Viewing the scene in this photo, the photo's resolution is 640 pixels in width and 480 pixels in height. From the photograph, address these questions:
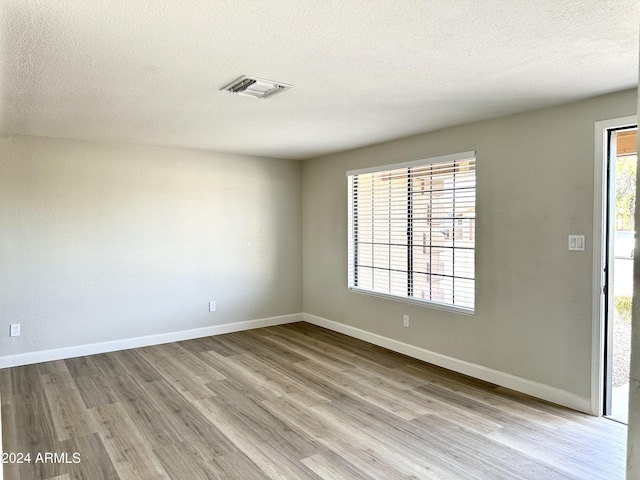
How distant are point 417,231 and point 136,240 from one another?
3134 mm

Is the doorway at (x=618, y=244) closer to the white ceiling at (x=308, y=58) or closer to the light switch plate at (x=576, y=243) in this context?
the light switch plate at (x=576, y=243)

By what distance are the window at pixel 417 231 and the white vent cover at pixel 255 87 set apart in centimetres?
196


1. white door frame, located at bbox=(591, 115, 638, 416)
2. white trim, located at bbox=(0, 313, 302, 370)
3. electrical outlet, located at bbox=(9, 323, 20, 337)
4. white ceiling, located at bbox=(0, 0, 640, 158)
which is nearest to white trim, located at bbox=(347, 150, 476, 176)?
white ceiling, located at bbox=(0, 0, 640, 158)

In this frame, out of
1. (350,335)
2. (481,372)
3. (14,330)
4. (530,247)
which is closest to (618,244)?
(530,247)

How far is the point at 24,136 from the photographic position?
168 inches

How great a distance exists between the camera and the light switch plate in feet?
10.5

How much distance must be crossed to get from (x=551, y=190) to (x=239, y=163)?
3.68m

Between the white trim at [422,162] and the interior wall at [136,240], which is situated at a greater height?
the white trim at [422,162]

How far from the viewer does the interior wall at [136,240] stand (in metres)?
4.34

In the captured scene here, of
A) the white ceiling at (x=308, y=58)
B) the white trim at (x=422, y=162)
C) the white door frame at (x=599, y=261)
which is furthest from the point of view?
the white trim at (x=422, y=162)

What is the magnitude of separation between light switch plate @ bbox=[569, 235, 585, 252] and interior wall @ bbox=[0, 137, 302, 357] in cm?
369

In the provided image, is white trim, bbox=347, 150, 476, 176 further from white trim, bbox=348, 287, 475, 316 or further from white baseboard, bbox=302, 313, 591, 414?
white baseboard, bbox=302, 313, 591, 414

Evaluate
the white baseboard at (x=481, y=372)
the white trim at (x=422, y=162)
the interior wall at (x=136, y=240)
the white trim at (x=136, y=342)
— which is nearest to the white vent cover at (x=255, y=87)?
the white trim at (x=422, y=162)

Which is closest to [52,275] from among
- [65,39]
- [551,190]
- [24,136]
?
[24,136]
